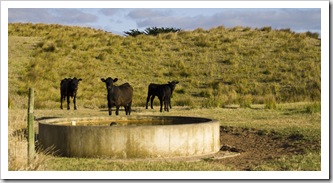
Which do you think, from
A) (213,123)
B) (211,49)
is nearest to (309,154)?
(213,123)

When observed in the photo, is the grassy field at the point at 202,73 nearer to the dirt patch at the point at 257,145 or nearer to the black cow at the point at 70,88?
the dirt patch at the point at 257,145

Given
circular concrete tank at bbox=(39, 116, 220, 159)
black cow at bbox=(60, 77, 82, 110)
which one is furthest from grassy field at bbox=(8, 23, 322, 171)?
black cow at bbox=(60, 77, 82, 110)

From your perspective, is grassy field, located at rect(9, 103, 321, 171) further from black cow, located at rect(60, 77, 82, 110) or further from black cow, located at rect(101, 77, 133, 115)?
black cow, located at rect(60, 77, 82, 110)

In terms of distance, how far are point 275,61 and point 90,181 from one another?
37.9m

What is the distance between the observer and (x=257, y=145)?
17219mm

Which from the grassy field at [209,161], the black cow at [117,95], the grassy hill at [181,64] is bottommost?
the grassy field at [209,161]

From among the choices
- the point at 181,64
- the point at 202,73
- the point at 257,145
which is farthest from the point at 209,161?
the point at 181,64

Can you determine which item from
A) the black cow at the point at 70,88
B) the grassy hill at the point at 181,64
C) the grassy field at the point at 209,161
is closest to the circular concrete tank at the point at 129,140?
the grassy field at the point at 209,161

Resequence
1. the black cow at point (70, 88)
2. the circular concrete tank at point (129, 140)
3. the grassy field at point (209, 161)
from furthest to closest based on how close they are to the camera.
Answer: the black cow at point (70, 88) → the circular concrete tank at point (129, 140) → the grassy field at point (209, 161)

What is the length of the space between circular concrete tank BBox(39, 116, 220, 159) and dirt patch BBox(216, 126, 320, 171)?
34.1 inches

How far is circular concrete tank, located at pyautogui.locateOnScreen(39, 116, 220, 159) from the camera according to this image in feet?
47.1

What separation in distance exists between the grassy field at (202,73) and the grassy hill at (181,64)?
7cm

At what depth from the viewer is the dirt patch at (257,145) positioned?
14.8 m

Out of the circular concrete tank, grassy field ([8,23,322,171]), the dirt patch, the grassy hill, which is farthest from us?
the grassy hill
